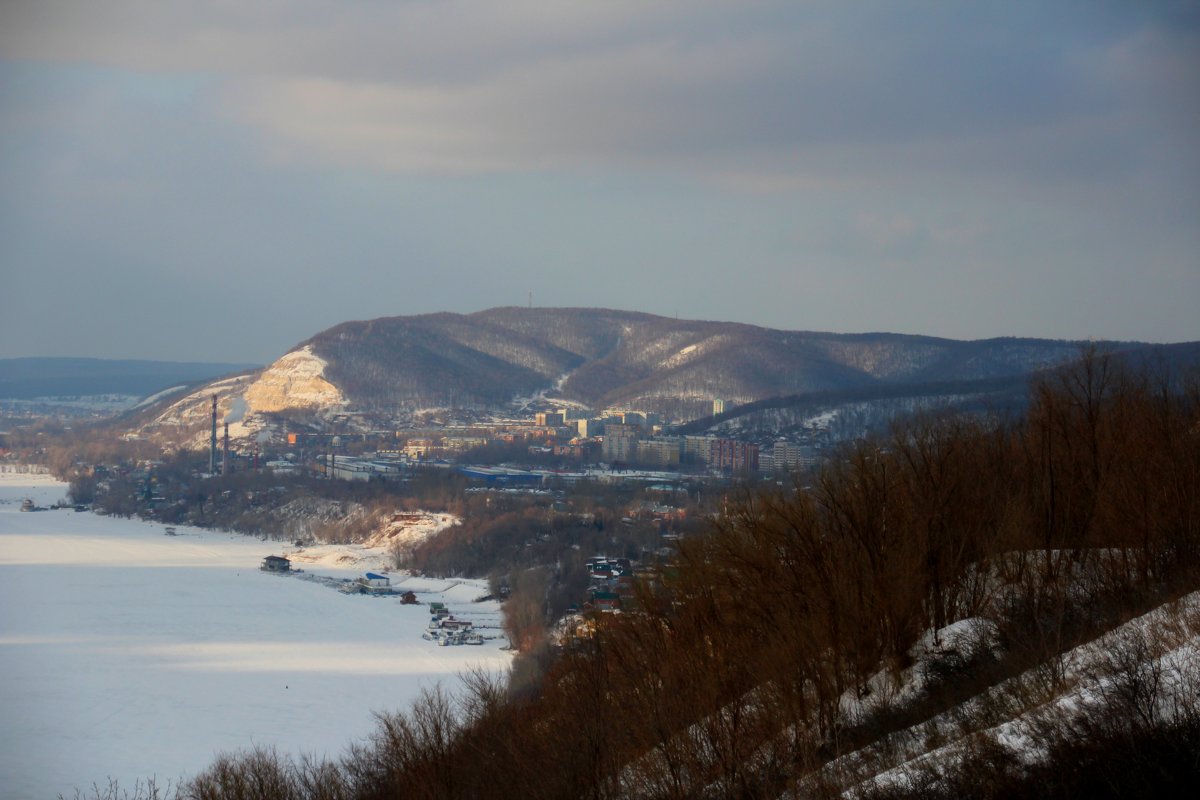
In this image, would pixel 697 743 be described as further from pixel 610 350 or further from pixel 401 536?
pixel 610 350

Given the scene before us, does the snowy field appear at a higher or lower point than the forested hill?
lower

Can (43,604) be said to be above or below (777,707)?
below

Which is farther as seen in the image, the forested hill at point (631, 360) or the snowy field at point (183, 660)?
the forested hill at point (631, 360)

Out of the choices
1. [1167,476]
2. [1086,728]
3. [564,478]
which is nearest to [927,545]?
[1167,476]

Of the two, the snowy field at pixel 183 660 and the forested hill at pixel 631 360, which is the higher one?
the forested hill at pixel 631 360

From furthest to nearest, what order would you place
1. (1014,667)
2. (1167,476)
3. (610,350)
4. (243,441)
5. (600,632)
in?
(610,350) < (243,441) < (600,632) < (1167,476) < (1014,667)

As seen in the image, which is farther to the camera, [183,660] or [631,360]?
[631,360]

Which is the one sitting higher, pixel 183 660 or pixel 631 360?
pixel 631 360

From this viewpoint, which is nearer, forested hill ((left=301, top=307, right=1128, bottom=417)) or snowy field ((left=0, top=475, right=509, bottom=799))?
snowy field ((left=0, top=475, right=509, bottom=799))
